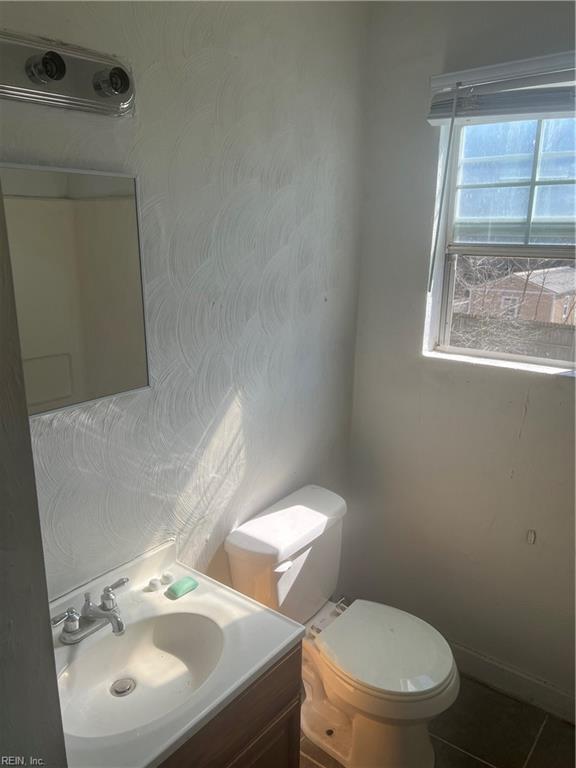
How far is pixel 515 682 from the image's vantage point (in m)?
2.01

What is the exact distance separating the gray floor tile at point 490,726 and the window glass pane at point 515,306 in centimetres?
126

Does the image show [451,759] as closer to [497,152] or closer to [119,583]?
[119,583]

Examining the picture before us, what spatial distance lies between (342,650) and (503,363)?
3.45 ft

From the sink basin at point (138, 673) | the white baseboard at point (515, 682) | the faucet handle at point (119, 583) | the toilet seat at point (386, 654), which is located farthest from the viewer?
the white baseboard at point (515, 682)

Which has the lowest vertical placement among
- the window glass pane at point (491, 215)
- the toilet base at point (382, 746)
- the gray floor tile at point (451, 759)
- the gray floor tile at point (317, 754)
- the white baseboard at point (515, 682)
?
the gray floor tile at point (317, 754)

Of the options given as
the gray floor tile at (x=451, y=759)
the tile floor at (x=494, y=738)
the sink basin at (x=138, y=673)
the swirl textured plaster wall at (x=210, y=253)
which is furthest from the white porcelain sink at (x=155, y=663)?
the gray floor tile at (x=451, y=759)

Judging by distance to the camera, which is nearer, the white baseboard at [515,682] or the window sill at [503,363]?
the window sill at [503,363]

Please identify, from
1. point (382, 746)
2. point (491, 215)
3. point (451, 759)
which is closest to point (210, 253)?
point (491, 215)

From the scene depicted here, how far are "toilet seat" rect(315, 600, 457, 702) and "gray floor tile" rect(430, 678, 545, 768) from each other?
0.48 metres

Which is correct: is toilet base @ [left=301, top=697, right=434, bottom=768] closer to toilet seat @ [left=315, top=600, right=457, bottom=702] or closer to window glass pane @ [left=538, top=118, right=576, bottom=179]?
toilet seat @ [left=315, top=600, right=457, bottom=702]

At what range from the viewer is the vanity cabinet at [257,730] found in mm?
1058

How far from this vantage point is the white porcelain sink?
99cm

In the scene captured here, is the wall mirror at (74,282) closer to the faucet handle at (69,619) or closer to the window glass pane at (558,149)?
the faucet handle at (69,619)

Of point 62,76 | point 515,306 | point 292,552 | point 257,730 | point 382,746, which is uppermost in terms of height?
point 62,76
